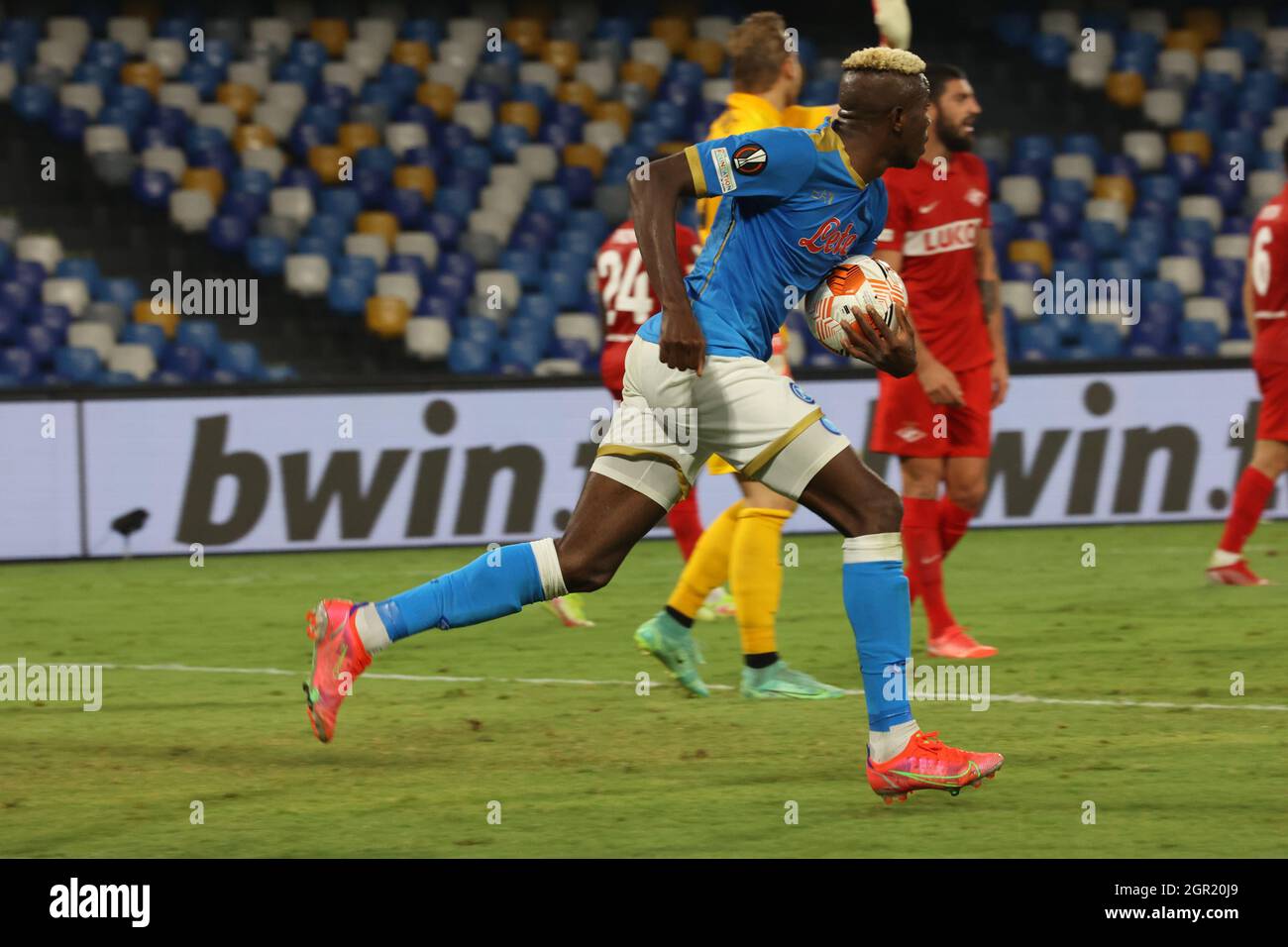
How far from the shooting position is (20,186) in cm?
1594

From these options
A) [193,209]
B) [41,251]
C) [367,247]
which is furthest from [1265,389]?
[41,251]

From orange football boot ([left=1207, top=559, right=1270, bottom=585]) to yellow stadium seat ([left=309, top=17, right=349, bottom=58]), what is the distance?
10146 millimetres

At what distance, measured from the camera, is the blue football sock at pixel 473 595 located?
5.23m

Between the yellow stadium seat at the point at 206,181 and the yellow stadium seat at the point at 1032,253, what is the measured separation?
6.61m

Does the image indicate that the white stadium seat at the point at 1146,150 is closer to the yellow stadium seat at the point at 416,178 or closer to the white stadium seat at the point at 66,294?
the yellow stadium seat at the point at 416,178

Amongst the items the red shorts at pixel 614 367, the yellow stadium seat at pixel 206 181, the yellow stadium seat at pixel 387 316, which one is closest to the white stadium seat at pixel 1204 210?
the yellow stadium seat at pixel 387 316

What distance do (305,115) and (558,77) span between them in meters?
2.39

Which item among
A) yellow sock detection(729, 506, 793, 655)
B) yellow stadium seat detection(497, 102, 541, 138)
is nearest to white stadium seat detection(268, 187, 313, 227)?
yellow stadium seat detection(497, 102, 541, 138)

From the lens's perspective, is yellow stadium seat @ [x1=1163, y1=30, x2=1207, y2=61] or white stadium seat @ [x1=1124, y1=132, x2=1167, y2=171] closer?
white stadium seat @ [x1=1124, y1=132, x2=1167, y2=171]

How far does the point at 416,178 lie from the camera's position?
1630 cm

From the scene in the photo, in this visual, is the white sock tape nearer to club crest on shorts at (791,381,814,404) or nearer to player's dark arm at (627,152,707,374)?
club crest on shorts at (791,381,814,404)

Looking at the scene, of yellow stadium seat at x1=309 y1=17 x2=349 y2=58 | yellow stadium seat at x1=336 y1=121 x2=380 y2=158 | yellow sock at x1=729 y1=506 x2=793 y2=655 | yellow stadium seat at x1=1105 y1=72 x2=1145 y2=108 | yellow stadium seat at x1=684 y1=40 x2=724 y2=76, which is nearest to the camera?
yellow sock at x1=729 y1=506 x2=793 y2=655

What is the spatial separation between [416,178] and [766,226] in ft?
37.0

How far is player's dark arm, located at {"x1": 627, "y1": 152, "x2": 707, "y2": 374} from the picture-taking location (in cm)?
502
